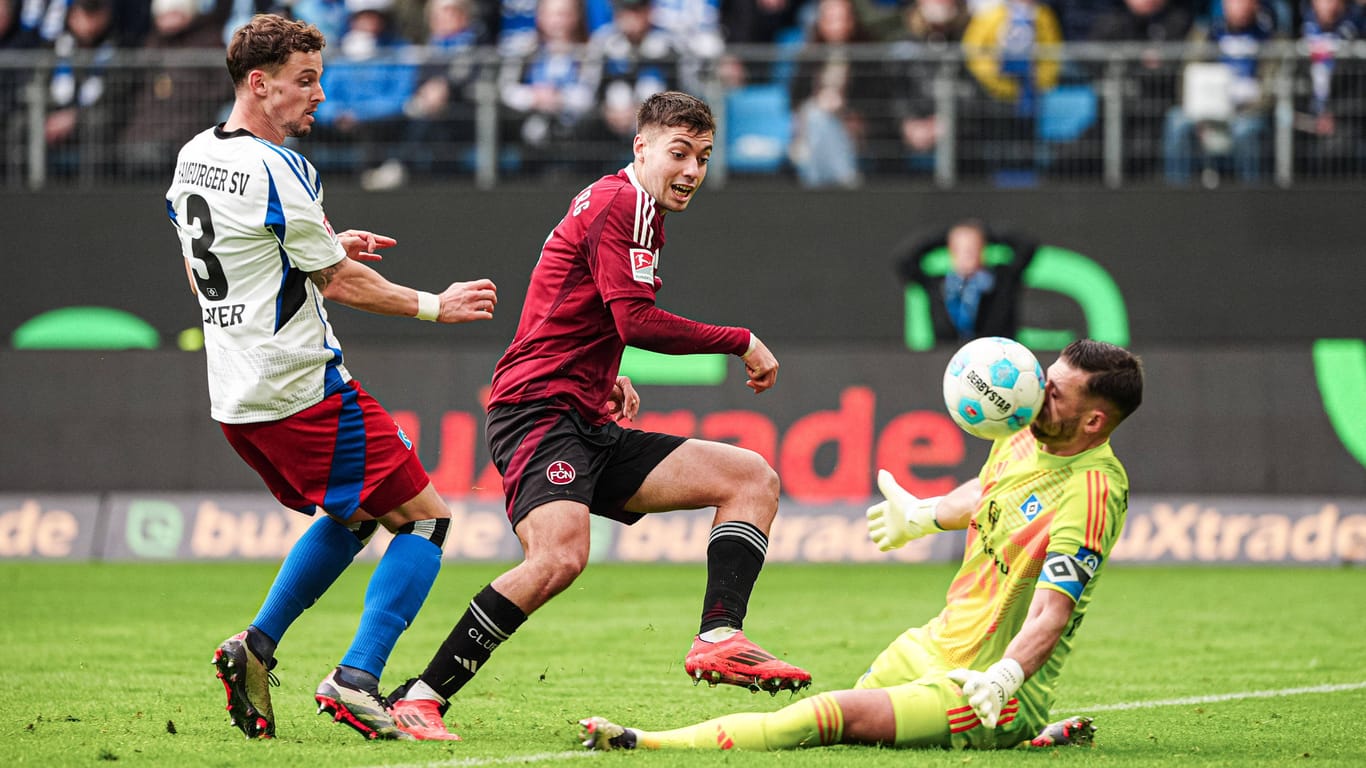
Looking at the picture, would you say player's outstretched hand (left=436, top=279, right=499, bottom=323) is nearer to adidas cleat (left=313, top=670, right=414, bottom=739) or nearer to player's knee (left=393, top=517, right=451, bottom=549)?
player's knee (left=393, top=517, right=451, bottom=549)

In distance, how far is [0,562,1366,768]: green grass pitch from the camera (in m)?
5.95

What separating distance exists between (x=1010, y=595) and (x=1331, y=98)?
11104 mm

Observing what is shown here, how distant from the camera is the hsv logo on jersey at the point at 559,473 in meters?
6.27

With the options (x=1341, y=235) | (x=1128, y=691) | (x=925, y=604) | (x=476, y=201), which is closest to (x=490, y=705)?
(x=1128, y=691)

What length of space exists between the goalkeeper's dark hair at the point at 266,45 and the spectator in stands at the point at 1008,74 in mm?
10173

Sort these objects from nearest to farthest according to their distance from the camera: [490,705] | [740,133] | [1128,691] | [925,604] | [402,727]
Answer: [402,727] → [490,705] → [1128,691] → [925,604] → [740,133]

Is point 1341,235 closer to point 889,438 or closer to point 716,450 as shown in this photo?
point 889,438

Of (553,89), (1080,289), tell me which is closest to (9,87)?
(553,89)

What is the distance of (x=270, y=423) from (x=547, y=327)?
3.44 feet

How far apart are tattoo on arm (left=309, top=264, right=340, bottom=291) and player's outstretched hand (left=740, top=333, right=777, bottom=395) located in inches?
57.3

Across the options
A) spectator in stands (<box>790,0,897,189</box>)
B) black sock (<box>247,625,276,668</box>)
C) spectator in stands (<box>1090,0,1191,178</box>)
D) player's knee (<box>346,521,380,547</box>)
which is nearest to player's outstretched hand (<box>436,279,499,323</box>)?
player's knee (<box>346,521,380,547</box>)

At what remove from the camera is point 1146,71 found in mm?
15562

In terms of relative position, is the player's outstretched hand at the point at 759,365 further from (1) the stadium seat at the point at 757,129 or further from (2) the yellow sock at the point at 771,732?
(1) the stadium seat at the point at 757,129

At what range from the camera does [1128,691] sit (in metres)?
7.83
